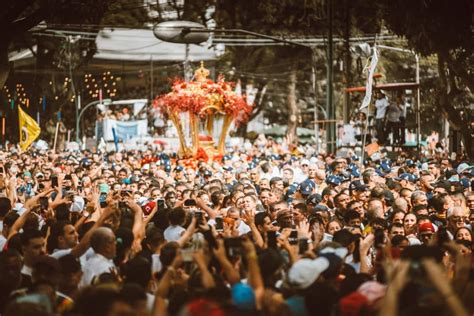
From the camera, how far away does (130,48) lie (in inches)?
2221

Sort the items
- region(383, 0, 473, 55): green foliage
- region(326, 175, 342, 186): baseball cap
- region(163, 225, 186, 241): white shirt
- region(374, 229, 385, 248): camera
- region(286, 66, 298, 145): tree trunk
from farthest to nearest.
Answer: region(286, 66, 298, 145): tree trunk → region(383, 0, 473, 55): green foliage → region(326, 175, 342, 186): baseball cap → region(163, 225, 186, 241): white shirt → region(374, 229, 385, 248): camera

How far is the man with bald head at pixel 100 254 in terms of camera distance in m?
7.94

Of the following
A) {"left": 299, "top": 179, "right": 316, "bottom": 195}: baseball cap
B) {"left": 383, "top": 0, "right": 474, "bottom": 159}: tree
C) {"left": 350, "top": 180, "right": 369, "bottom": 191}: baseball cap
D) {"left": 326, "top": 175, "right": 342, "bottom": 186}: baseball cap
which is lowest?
{"left": 326, "top": 175, "right": 342, "bottom": 186}: baseball cap

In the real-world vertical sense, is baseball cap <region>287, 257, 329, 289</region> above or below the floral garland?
above

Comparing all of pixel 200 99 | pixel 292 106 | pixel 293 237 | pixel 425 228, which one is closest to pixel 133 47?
pixel 292 106

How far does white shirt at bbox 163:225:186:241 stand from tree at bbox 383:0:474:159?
1215 cm

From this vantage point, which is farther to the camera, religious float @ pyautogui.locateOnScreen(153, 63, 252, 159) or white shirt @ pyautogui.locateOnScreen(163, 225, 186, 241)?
religious float @ pyautogui.locateOnScreen(153, 63, 252, 159)

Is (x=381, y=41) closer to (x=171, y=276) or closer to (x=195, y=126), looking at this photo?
(x=195, y=126)

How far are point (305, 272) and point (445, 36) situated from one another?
15.4 m

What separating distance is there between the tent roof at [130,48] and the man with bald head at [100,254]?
152 ft

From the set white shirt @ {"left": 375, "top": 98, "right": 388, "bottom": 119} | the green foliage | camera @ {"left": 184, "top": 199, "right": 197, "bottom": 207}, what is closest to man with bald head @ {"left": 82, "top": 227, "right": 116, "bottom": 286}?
camera @ {"left": 184, "top": 199, "right": 197, "bottom": 207}

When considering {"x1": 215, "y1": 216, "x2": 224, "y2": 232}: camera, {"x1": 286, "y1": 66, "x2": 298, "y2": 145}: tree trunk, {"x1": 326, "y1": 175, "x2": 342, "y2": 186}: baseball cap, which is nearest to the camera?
{"x1": 215, "y1": 216, "x2": 224, "y2": 232}: camera

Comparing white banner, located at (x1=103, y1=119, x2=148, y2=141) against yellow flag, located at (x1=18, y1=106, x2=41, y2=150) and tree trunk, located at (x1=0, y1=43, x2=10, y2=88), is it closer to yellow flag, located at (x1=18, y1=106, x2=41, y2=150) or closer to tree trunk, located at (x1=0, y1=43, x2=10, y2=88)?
yellow flag, located at (x1=18, y1=106, x2=41, y2=150)

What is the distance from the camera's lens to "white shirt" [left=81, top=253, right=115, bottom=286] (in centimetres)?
790
